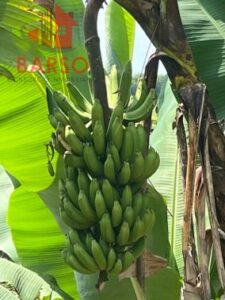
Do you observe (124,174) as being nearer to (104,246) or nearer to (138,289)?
(104,246)

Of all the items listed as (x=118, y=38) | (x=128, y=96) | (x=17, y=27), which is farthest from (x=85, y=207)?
(x=118, y=38)

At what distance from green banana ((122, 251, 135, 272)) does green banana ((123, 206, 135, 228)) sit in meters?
0.06

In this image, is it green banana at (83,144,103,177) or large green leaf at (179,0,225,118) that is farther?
large green leaf at (179,0,225,118)

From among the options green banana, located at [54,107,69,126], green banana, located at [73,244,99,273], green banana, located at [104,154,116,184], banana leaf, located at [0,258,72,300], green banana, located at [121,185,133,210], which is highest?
green banana, located at [54,107,69,126]

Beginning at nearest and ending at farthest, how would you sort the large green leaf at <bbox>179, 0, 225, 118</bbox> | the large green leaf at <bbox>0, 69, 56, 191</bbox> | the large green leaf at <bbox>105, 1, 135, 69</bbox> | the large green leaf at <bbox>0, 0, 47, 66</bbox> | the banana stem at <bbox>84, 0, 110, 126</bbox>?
the banana stem at <bbox>84, 0, 110, 126</bbox> < the large green leaf at <bbox>0, 0, 47, 66</bbox> < the large green leaf at <bbox>179, 0, 225, 118</bbox> < the large green leaf at <bbox>0, 69, 56, 191</bbox> < the large green leaf at <bbox>105, 1, 135, 69</bbox>

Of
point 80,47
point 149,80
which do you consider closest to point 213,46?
point 80,47

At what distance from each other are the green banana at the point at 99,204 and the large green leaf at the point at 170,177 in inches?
36.1

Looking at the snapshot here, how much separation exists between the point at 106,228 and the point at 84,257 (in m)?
0.08

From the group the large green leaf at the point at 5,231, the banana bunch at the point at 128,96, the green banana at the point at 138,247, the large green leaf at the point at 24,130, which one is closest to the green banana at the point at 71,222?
the green banana at the point at 138,247

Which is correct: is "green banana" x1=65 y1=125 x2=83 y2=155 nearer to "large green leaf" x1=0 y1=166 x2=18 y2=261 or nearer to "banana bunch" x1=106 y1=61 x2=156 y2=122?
"banana bunch" x1=106 y1=61 x2=156 y2=122

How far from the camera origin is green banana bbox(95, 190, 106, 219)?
3.76ft

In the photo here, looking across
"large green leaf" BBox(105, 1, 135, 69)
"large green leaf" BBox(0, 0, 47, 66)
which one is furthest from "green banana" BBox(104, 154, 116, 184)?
"large green leaf" BBox(105, 1, 135, 69)

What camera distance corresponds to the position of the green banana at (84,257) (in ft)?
3.88

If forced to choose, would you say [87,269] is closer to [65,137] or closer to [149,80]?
[65,137]
